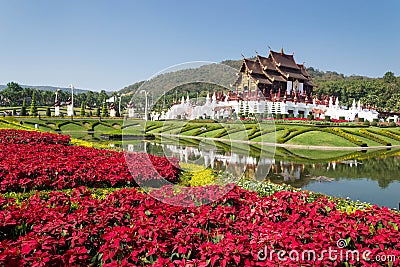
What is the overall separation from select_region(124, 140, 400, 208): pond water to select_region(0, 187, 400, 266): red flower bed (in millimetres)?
2556

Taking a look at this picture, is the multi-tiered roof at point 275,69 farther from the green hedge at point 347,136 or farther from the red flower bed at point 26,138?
the red flower bed at point 26,138

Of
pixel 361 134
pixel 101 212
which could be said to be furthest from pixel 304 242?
pixel 361 134

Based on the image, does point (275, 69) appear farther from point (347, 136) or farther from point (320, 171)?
point (320, 171)

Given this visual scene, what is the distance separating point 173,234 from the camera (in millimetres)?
3709

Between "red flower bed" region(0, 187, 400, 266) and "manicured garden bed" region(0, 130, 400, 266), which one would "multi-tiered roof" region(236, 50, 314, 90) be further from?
"red flower bed" region(0, 187, 400, 266)

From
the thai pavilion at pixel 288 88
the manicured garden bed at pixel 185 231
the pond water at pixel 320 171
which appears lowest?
the pond water at pixel 320 171

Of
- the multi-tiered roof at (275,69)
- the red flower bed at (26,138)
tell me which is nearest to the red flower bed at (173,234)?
the red flower bed at (26,138)

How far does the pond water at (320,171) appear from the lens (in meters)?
8.18

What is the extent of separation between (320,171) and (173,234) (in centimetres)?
1119

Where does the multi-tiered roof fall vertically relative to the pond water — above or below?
above

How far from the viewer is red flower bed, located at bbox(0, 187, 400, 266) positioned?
9.93 ft

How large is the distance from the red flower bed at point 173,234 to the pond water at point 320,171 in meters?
2.56

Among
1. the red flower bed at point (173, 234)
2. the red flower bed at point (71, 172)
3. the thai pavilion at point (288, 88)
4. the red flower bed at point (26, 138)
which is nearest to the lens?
the red flower bed at point (173, 234)

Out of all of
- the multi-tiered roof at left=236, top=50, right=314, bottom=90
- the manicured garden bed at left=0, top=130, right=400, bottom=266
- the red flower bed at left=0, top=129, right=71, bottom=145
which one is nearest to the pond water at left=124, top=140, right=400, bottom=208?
the manicured garden bed at left=0, top=130, right=400, bottom=266
